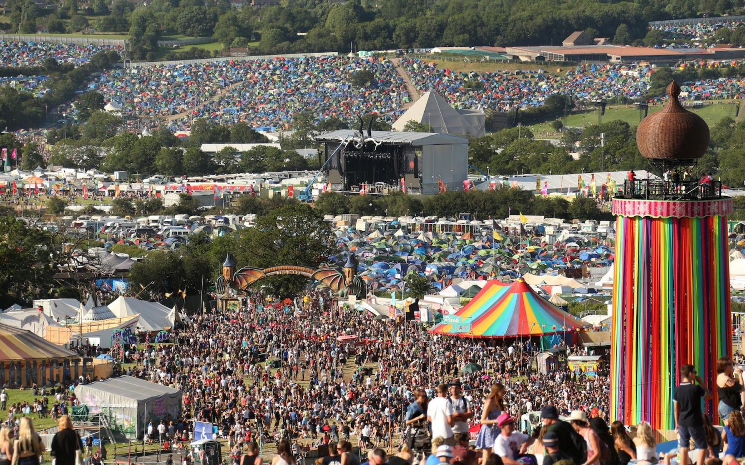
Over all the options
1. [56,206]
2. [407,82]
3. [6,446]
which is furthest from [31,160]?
[6,446]

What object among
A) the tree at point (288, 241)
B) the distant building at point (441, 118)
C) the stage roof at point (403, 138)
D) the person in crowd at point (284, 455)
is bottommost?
the person in crowd at point (284, 455)

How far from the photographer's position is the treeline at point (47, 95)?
459ft

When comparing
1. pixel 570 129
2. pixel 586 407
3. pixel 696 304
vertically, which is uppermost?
pixel 570 129

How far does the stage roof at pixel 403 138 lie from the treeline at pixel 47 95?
1781 inches

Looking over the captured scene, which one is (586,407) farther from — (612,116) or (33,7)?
(33,7)

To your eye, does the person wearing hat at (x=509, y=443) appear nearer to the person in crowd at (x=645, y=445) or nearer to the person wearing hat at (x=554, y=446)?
the person wearing hat at (x=554, y=446)

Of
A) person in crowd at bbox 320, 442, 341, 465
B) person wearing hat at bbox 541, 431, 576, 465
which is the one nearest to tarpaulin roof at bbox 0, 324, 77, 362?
person in crowd at bbox 320, 442, 341, 465

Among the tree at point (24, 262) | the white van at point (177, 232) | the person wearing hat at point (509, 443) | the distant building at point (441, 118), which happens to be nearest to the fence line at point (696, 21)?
the distant building at point (441, 118)

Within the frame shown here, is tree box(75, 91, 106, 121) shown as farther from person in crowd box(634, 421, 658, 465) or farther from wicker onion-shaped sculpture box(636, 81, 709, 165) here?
person in crowd box(634, 421, 658, 465)

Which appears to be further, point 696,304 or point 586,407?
point 586,407

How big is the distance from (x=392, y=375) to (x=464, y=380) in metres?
1.86

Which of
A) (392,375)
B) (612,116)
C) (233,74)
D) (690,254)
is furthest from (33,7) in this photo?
(690,254)

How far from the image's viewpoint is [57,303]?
155ft

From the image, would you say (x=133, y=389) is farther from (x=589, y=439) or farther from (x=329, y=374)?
(x=589, y=439)
